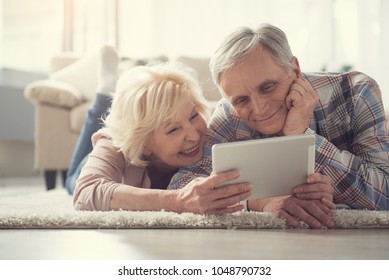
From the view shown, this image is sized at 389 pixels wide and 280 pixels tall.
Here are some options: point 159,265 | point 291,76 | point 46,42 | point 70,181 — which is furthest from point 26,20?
point 159,265

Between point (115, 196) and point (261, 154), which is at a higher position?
point (261, 154)

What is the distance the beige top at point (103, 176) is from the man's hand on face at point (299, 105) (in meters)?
0.40

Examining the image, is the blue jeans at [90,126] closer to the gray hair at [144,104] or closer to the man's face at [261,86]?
the gray hair at [144,104]

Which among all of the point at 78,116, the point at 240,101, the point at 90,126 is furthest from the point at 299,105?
the point at 78,116

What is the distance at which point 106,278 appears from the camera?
2.42ft

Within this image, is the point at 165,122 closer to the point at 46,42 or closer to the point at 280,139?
the point at 280,139

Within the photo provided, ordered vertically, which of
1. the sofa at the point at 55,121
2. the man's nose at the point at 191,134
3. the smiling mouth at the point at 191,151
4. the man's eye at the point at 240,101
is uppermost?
the man's eye at the point at 240,101

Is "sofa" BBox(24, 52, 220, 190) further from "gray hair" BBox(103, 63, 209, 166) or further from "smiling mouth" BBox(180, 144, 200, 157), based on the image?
"smiling mouth" BBox(180, 144, 200, 157)

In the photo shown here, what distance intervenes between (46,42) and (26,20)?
0.73 ft

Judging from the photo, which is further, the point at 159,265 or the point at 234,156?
the point at 234,156

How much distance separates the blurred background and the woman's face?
2798 mm

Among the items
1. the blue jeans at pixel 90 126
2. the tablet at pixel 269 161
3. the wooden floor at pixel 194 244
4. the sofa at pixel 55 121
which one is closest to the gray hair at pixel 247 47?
the tablet at pixel 269 161

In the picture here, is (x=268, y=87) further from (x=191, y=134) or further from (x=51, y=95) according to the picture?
(x=51, y=95)

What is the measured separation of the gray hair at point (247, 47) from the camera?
48.6 inches
